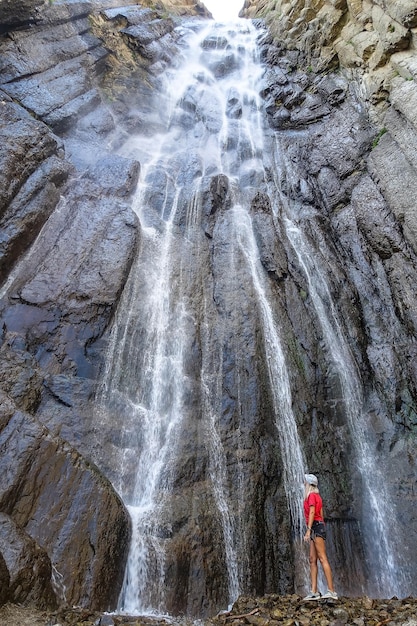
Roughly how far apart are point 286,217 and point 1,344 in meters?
10.5

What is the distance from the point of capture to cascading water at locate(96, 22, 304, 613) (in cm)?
755

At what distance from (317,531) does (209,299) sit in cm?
717

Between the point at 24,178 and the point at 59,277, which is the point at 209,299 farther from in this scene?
the point at 24,178

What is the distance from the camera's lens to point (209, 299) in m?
11.8

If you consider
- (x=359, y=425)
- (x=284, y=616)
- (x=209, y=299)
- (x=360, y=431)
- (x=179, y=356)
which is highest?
(x=209, y=299)

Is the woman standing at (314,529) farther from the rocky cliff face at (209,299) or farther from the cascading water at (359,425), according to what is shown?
the cascading water at (359,425)

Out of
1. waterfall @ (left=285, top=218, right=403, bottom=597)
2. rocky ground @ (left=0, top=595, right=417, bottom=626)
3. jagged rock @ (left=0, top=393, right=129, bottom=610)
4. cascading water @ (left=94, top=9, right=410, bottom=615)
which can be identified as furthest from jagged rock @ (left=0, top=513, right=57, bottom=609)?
waterfall @ (left=285, top=218, right=403, bottom=597)

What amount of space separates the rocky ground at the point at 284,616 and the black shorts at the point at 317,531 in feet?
2.65

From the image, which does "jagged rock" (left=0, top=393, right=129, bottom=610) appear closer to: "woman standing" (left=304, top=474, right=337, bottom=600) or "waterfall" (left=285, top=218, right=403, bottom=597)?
"woman standing" (left=304, top=474, right=337, bottom=600)

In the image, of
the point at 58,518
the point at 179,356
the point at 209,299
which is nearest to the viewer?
the point at 58,518

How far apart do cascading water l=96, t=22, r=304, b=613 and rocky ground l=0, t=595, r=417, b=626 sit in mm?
1886

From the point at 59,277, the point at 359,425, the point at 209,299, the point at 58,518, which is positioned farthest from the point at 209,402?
the point at 59,277

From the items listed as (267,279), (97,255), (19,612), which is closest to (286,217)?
(267,279)

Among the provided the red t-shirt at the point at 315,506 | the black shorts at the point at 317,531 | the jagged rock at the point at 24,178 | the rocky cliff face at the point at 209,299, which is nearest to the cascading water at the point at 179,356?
the rocky cliff face at the point at 209,299
